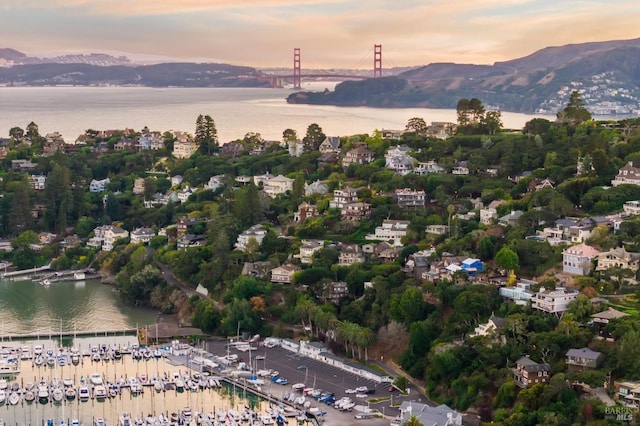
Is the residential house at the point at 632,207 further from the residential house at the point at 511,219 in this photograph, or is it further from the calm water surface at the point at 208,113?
the calm water surface at the point at 208,113

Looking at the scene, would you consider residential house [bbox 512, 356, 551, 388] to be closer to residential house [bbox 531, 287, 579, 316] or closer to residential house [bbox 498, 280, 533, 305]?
residential house [bbox 531, 287, 579, 316]

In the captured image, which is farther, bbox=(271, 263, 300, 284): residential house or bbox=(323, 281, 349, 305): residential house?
bbox=(271, 263, 300, 284): residential house

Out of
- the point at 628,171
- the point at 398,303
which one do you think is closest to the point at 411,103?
the point at 628,171

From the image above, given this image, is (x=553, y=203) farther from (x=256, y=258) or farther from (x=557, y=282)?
(x=256, y=258)

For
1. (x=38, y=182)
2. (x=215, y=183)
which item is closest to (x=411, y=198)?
(x=215, y=183)

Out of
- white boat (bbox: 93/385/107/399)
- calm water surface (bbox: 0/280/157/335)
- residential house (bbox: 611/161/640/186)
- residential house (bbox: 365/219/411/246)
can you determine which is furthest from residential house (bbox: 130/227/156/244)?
residential house (bbox: 611/161/640/186)

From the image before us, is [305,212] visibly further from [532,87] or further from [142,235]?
[532,87]
